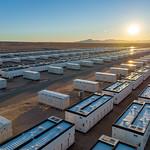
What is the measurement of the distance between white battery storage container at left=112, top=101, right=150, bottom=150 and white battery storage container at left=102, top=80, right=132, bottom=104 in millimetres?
10972

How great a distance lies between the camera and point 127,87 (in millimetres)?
46438

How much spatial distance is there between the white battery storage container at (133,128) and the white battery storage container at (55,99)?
13320mm

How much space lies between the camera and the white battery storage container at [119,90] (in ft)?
137

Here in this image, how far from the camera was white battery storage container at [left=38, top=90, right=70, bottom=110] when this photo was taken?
127 ft

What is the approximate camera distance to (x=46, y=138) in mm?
23062

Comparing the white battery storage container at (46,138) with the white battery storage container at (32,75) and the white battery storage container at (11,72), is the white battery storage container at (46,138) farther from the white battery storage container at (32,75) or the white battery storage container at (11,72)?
the white battery storage container at (11,72)

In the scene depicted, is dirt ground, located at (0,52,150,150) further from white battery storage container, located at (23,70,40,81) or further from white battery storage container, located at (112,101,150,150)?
white battery storage container, located at (112,101,150,150)

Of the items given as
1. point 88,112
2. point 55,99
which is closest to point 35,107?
point 55,99

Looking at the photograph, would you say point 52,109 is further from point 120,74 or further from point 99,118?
point 120,74

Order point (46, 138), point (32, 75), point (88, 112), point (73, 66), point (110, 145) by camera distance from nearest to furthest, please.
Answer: point (110, 145) < point (46, 138) < point (88, 112) < point (32, 75) < point (73, 66)

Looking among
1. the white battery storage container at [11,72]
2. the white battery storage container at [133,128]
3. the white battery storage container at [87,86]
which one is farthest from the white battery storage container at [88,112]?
the white battery storage container at [11,72]

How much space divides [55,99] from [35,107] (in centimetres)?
447

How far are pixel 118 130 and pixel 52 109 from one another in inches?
650

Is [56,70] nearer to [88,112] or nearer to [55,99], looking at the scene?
[55,99]
